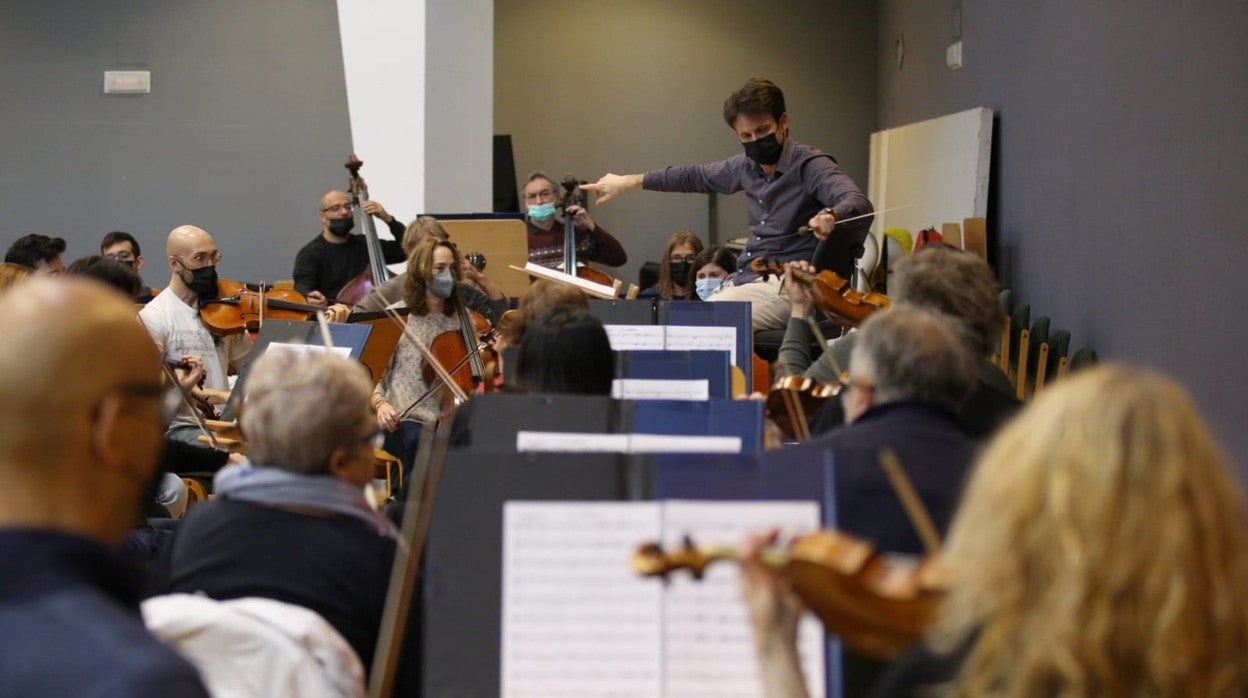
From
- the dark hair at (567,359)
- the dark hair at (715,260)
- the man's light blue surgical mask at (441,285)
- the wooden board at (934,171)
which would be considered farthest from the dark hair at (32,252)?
the wooden board at (934,171)

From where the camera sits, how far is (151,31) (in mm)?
9258

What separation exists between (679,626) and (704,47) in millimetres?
8968

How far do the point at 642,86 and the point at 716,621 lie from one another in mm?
8847

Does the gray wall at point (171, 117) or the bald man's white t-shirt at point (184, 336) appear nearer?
the bald man's white t-shirt at point (184, 336)

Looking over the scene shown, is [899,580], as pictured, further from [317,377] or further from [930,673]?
[317,377]

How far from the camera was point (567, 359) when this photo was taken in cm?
314

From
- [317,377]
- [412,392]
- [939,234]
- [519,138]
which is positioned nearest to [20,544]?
[317,377]

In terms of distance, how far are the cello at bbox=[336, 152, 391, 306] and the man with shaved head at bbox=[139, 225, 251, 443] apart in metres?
1.56

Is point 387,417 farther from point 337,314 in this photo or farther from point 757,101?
point 757,101

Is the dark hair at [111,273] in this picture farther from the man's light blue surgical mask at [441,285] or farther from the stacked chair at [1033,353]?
the stacked chair at [1033,353]

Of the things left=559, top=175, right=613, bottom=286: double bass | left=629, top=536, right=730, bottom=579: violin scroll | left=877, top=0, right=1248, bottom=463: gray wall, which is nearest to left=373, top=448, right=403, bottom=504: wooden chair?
left=559, top=175, right=613, bottom=286: double bass

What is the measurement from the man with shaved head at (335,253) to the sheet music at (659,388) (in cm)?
405

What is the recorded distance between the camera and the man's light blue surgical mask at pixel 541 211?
767cm

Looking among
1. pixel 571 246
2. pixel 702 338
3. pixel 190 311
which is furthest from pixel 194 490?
pixel 571 246
